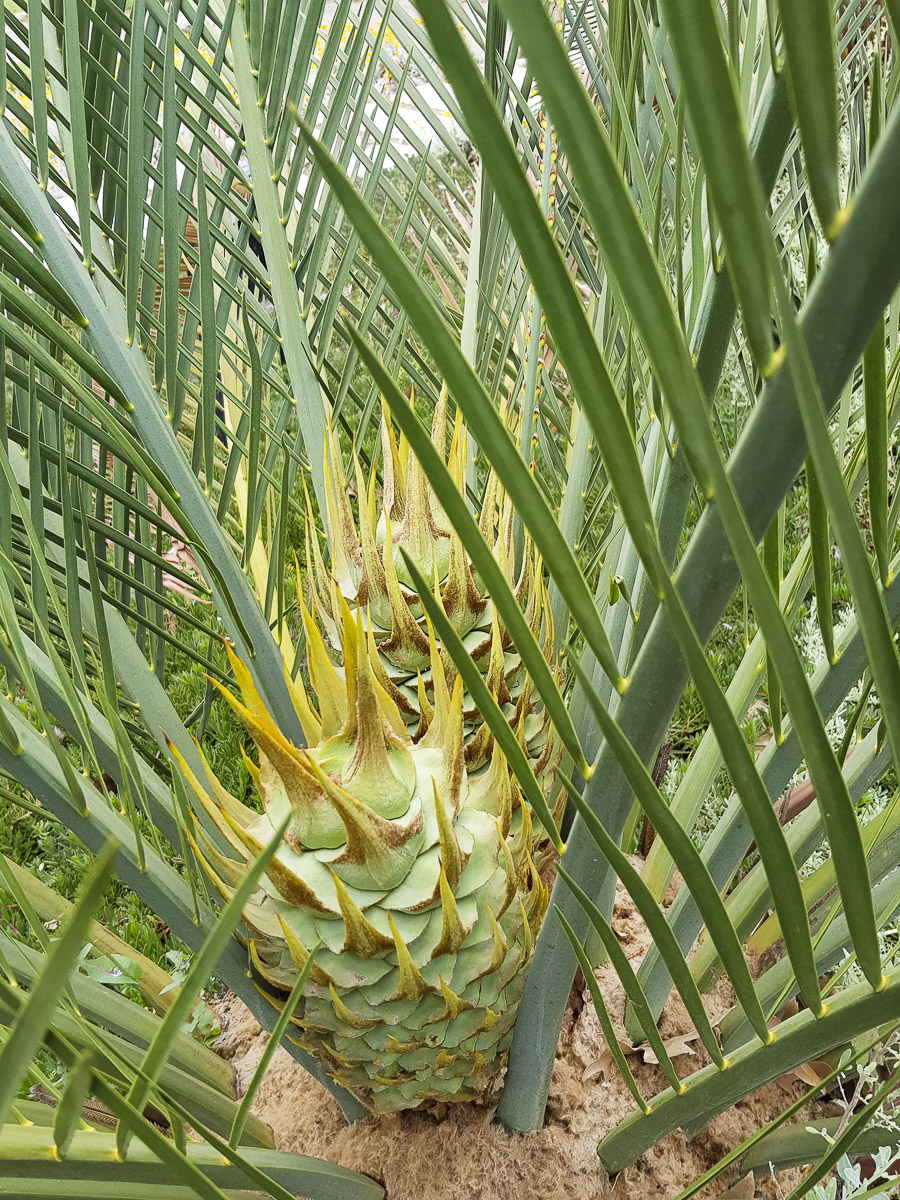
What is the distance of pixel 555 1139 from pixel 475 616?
0.30 metres

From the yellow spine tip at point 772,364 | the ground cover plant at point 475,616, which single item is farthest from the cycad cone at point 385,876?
the yellow spine tip at point 772,364

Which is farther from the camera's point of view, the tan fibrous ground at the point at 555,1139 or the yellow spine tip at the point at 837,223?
the tan fibrous ground at the point at 555,1139

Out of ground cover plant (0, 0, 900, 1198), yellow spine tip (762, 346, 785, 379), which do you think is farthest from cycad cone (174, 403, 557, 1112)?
yellow spine tip (762, 346, 785, 379)

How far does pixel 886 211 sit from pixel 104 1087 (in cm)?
24

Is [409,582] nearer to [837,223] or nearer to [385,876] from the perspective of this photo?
[385,876]

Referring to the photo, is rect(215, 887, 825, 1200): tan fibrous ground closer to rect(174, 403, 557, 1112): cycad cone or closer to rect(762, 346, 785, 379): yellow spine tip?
rect(174, 403, 557, 1112): cycad cone

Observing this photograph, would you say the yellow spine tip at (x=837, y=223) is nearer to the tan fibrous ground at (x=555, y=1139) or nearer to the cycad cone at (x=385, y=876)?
the cycad cone at (x=385, y=876)

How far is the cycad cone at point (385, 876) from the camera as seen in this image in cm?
36

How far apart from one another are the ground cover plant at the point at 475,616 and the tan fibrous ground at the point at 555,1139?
0.07 feet

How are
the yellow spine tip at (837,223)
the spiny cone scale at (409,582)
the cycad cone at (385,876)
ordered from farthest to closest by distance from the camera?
the spiny cone scale at (409,582) → the cycad cone at (385,876) → the yellow spine tip at (837,223)

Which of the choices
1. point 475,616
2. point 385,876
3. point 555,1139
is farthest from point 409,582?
point 555,1139

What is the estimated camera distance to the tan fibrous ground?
0.48m

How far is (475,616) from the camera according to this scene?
498 millimetres

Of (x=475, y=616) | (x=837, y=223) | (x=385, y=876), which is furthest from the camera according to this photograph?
(x=475, y=616)
